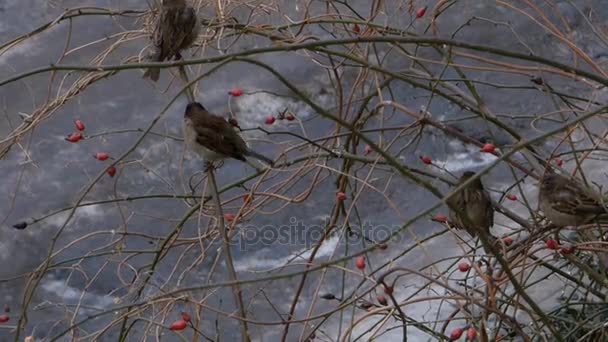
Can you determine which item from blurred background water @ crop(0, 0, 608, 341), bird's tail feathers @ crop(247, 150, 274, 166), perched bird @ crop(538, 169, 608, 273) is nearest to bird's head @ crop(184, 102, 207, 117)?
bird's tail feathers @ crop(247, 150, 274, 166)

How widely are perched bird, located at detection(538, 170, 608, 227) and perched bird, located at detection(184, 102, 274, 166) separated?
1.28m

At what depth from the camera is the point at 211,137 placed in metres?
4.71

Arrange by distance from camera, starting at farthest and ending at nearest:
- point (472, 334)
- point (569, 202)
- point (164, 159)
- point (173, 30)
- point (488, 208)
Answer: point (164, 159), point (173, 30), point (488, 208), point (569, 202), point (472, 334)

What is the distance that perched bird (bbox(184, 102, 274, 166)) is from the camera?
4664 millimetres

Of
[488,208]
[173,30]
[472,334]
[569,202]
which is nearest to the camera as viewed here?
[472,334]

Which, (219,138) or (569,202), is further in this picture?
(219,138)

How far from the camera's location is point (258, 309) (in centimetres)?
593

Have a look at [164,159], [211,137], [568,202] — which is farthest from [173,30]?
[164,159]

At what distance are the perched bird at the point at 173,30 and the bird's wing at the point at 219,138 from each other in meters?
0.32

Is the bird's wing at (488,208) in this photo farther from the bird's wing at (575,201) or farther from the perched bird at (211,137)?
the perched bird at (211,137)

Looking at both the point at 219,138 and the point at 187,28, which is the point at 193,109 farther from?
the point at 187,28

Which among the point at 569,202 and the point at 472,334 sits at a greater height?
the point at 569,202

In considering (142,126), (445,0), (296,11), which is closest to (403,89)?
(296,11)

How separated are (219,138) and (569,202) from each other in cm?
158
